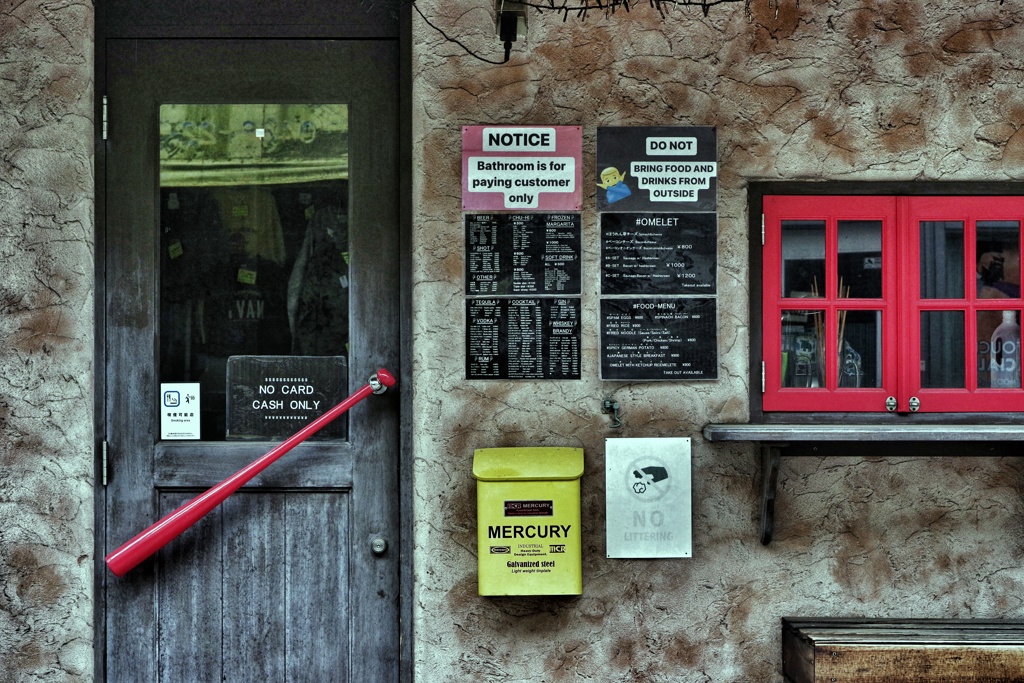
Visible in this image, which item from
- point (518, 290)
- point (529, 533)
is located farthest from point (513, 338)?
point (529, 533)

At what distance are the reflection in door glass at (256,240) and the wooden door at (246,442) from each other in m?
0.01

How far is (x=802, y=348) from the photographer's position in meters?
3.23

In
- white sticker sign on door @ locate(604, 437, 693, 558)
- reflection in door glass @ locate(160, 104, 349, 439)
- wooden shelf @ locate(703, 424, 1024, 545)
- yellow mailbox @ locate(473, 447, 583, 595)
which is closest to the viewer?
wooden shelf @ locate(703, 424, 1024, 545)

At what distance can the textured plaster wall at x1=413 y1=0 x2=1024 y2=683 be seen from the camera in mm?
3166

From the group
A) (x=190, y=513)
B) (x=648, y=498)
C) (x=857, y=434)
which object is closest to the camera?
(x=857, y=434)

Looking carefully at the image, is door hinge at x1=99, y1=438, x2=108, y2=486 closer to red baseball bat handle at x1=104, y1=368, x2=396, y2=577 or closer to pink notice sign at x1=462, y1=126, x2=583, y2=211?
red baseball bat handle at x1=104, y1=368, x2=396, y2=577

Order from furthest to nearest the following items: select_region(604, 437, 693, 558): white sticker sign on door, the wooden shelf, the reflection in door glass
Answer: the reflection in door glass, select_region(604, 437, 693, 558): white sticker sign on door, the wooden shelf

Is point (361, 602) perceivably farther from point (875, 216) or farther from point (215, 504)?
point (875, 216)

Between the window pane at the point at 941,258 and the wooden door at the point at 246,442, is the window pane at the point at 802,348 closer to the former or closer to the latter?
the window pane at the point at 941,258

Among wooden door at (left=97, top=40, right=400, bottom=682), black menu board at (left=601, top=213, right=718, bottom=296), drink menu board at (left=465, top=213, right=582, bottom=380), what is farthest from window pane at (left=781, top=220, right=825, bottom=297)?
wooden door at (left=97, top=40, right=400, bottom=682)

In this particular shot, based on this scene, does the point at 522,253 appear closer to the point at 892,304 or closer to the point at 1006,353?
the point at 892,304

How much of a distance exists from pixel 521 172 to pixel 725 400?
3.75 feet

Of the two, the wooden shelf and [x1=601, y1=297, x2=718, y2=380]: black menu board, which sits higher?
[x1=601, y1=297, x2=718, y2=380]: black menu board

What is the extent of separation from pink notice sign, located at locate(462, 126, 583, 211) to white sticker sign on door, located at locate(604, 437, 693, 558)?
0.93 m
